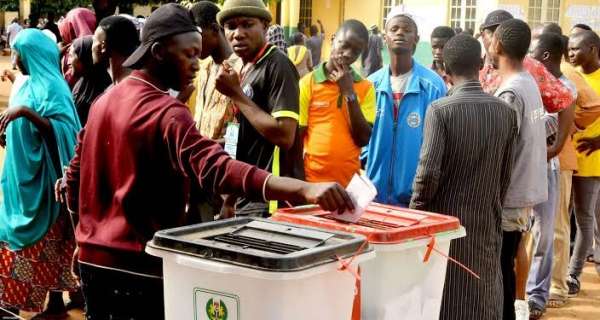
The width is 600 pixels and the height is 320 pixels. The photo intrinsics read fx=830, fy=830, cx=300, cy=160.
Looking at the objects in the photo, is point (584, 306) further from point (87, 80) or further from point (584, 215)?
point (87, 80)

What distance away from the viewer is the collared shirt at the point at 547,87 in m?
5.55

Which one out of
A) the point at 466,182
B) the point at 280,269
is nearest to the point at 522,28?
the point at 466,182

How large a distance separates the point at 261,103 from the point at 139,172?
131 centimetres

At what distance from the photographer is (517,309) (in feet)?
17.6

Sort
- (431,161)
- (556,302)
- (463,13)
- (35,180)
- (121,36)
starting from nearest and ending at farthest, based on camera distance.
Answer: (431,161), (121,36), (35,180), (556,302), (463,13)

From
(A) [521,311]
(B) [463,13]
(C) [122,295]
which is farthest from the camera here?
(B) [463,13]

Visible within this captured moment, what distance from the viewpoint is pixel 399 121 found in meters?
5.27

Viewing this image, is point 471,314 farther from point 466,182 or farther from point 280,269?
point 280,269

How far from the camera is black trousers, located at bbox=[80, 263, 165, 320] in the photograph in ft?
10.5

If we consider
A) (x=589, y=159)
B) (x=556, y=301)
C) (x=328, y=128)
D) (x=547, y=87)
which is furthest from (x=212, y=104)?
(x=589, y=159)

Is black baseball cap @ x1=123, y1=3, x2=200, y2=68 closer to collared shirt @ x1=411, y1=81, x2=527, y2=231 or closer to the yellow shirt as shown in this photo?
collared shirt @ x1=411, y1=81, x2=527, y2=231

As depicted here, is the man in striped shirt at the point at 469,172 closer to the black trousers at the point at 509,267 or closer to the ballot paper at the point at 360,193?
the black trousers at the point at 509,267

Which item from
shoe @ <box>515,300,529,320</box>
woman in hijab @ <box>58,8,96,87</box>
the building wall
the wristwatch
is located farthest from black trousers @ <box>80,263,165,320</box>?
the building wall

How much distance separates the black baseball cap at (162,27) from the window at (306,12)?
1086 inches
